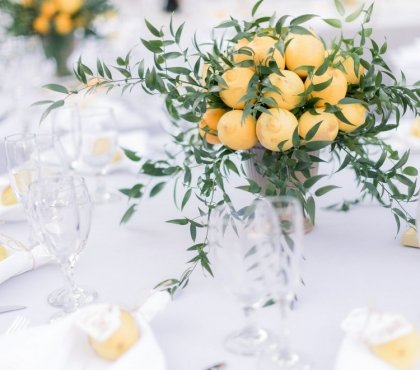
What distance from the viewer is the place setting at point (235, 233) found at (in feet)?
2.40

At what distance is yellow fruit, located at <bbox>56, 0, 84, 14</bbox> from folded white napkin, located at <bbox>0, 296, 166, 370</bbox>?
2.18 m

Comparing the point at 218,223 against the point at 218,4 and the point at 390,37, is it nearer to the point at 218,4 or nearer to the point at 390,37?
the point at 390,37

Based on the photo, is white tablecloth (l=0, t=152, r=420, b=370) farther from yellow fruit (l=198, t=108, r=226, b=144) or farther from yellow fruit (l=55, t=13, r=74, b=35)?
yellow fruit (l=55, t=13, r=74, b=35)

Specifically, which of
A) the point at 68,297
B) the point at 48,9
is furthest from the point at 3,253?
the point at 48,9

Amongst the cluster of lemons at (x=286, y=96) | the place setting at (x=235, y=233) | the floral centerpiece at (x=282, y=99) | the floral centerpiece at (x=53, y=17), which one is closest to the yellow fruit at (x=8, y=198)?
the place setting at (x=235, y=233)

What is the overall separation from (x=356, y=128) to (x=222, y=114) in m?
0.23

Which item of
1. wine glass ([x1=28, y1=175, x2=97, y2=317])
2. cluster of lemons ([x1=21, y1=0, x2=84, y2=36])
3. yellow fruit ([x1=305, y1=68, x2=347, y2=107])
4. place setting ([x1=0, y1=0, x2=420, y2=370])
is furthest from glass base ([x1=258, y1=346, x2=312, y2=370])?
cluster of lemons ([x1=21, y1=0, x2=84, y2=36])

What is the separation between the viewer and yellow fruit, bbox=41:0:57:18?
8.92ft

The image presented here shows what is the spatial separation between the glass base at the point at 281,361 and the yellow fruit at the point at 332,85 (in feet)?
1.41

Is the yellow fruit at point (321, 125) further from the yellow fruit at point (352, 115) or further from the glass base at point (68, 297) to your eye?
the glass base at point (68, 297)

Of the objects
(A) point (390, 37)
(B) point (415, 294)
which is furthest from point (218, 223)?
(A) point (390, 37)

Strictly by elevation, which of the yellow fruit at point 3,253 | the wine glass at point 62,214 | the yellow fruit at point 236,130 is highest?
the yellow fruit at point 236,130

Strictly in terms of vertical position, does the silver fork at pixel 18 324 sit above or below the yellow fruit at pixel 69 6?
below

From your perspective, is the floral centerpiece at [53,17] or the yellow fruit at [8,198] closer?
the yellow fruit at [8,198]
